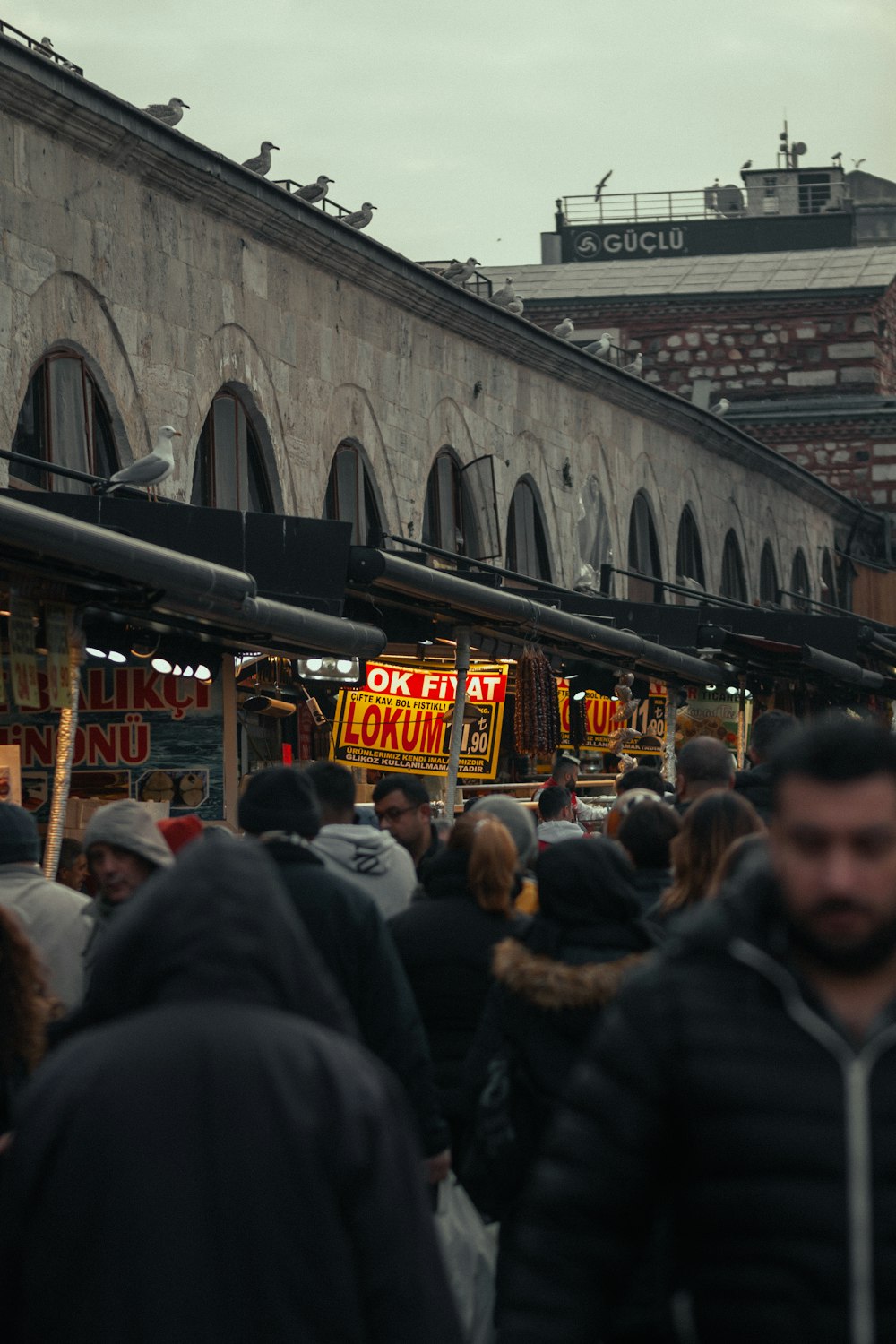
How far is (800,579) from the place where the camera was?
130 ft

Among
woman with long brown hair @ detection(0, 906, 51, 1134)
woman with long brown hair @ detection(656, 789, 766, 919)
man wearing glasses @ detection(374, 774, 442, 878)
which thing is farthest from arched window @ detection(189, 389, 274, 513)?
woman with long brown hair @ detection(0, 906, 51, 1134)

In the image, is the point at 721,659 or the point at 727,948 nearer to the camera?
the point at 727,948

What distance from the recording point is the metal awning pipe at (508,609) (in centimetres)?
1416

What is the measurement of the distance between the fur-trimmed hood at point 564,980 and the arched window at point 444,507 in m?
17.5

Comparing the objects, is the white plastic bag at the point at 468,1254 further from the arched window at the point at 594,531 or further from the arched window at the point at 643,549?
the arched window at the point at 643,549

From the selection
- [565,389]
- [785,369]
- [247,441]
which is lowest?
[247,441]

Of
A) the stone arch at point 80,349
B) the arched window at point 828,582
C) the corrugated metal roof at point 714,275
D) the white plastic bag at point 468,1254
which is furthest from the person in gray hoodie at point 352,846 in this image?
the corrugated metal roof at point 714,275

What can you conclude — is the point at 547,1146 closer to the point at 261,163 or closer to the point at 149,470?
the point at 149,470

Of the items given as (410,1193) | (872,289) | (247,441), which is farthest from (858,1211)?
(872,289)

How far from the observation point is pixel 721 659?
22.5 m

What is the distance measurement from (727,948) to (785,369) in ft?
142

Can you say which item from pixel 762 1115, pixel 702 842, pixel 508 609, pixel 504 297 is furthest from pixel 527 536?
pixel 762 1115

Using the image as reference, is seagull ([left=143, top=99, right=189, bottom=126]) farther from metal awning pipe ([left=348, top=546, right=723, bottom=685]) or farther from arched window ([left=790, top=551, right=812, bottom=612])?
arched window ([left=790, top=551, right=812, bottom=612])

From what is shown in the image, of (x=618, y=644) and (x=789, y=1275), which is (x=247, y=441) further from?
(x=789, y=1275)
